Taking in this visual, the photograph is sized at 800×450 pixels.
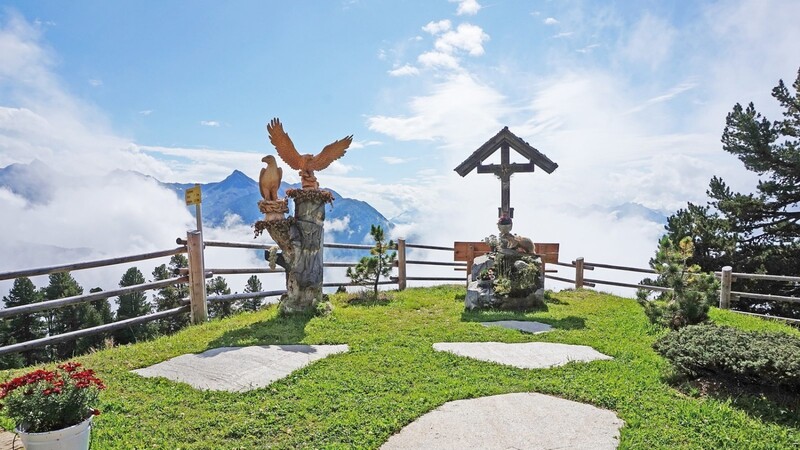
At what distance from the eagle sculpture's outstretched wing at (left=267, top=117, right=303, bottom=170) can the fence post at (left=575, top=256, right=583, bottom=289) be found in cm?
844

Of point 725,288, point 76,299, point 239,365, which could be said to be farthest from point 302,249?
point 725,288

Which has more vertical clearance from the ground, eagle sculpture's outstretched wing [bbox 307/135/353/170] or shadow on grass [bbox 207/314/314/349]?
eagle sculpture's outstretched wing [bbox 307/135/353/170]

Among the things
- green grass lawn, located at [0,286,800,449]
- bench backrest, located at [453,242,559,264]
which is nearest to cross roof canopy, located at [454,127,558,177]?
bench backrest, located at [453,242,559,264]

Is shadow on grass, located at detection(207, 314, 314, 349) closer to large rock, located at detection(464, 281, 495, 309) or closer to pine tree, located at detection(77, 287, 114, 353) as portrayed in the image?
large rock, located at detection(464, 281, 495, 309)

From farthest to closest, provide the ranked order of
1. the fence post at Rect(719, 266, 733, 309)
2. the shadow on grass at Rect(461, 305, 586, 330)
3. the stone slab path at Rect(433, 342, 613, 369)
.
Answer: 1. the fence post at Rect(719, 266, 733, 309)
2. the shadow on grass at Rect(461, 305, 586, 330)
3. the stone slab path at Rect(433, 342, 613, 369)

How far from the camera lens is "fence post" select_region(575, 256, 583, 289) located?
1294 centimetres

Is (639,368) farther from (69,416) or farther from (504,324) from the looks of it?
(69,416)

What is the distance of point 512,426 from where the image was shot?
12.7 feet

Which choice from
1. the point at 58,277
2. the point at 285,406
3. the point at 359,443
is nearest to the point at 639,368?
the point at 359,443

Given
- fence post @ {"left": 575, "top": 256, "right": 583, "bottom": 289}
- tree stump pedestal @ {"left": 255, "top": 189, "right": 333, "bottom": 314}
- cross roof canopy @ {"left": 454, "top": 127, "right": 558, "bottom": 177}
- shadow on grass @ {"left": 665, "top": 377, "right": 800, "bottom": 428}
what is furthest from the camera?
fence post @ {"left": 575, "top": 256, "right": 583, "bottom": 289}

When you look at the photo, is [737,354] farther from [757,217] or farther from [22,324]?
[22,324]

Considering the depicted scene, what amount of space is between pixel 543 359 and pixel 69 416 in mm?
4902

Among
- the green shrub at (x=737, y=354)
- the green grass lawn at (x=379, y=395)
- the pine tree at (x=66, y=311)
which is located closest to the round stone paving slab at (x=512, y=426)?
the green grass lawn at (x=379, y=395)

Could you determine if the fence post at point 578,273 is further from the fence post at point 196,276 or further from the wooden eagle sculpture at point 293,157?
the fence post at point 196,276
